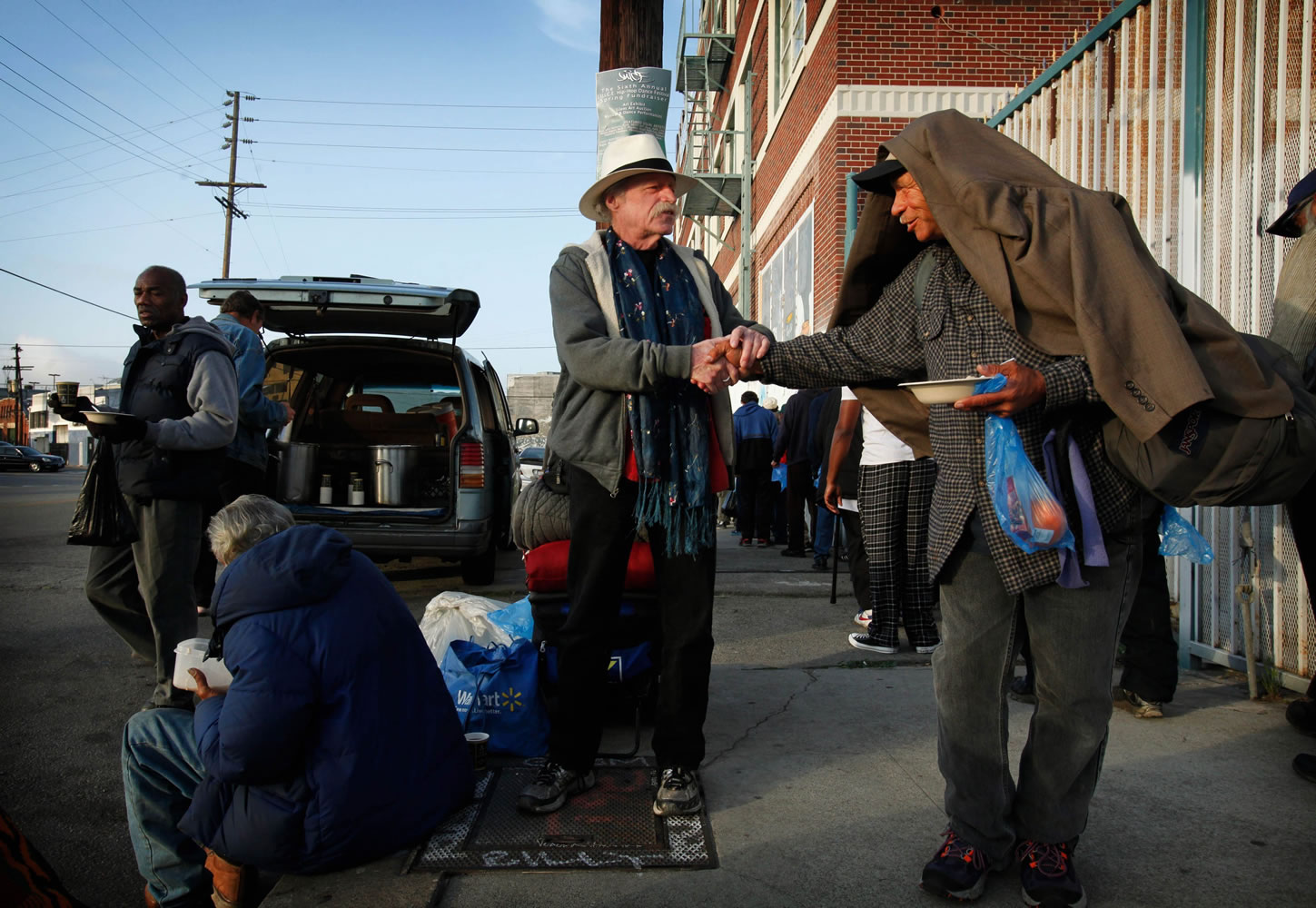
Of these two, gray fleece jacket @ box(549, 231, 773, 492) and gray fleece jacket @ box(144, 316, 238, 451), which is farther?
gray fleece jacket @ box(144, 316, 238, 451)

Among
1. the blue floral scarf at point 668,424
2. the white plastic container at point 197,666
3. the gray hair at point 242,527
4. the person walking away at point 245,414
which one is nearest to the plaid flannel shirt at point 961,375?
the blue floral scarf at point 668,424

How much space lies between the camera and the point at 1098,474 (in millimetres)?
2275

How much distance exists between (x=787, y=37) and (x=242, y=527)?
45.0 feet

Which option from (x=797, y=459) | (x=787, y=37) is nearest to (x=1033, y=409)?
→ (x=797, y=459)

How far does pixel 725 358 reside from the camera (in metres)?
2.68

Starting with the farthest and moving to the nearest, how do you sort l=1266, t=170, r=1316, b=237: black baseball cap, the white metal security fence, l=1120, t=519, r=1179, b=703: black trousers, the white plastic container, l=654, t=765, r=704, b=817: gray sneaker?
the white metal security fence, l=1120, t=519, r=1179, b=703: black trousers, l=1266, t=170, r=1316, b=237: black baseball cap, l=654, t=765, r=704, b=817: gray sneaker, the white plastic container

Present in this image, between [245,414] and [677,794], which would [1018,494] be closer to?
[677,794]

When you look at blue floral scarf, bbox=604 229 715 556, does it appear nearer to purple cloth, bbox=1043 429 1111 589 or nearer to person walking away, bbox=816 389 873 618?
purple cloth, bbox=1043 429 1111 589

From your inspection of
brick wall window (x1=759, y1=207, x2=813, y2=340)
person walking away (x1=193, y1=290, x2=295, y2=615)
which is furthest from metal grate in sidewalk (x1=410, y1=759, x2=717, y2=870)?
brick wall window (x1=759, y1=207, x2=813, y2=340)

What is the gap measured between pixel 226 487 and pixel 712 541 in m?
3.56

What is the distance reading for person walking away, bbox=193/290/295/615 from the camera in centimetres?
540

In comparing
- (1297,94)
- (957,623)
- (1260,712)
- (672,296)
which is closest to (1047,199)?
(957,623)

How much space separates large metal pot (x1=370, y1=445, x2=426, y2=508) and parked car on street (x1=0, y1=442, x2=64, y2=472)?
51.4 metres

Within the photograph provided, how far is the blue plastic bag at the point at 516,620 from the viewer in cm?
406
